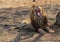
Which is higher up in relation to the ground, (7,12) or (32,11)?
(32,11)

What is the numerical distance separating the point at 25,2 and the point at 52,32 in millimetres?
4734

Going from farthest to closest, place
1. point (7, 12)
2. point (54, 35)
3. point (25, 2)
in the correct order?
point (25, 2), point (7, 12), point (54, 35)

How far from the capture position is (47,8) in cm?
1061

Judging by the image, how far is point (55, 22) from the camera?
8.11 meters

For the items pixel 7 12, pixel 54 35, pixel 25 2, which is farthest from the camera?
pixel 25 2

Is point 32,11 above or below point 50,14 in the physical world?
above

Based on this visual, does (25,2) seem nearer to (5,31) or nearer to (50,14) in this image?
(50,14)

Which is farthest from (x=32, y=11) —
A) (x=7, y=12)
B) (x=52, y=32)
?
(x=7, y=12)

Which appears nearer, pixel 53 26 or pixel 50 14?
pixel 53 26

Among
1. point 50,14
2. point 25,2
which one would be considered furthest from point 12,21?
point 25,2

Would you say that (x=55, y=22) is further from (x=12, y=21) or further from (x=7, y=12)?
(x=7, y=12)

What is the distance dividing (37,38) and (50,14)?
273 centimetres

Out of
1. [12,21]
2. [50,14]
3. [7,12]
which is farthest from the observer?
[7,12]

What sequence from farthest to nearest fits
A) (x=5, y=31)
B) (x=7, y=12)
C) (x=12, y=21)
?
(x=7, y=12), (x=12, y=21), (x=5, y=31)
